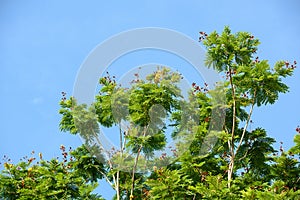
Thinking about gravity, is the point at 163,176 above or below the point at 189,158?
below

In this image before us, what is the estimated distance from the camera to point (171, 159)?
14656 mm

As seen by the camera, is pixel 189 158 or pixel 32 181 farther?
pixel 32 181

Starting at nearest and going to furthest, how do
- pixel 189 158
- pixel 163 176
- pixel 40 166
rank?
pixel 163 176, pixel 189 158, pixel 40 166

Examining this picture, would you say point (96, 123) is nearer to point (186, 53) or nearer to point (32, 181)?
point (32, 181)

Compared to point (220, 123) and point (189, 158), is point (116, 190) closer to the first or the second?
point (189, 158)

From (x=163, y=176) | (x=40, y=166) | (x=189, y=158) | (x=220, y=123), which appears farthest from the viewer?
(x=40, y=166)

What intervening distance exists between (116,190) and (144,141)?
218 centimetres

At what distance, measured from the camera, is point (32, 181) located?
48.3 feet

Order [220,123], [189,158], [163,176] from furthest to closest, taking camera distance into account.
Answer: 1. [220,123]
2. [189,158]
3. [163,176]

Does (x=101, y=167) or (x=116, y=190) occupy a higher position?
(x=101, y=167)

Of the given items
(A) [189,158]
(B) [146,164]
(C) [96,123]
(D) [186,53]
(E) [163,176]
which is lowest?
(E) [163,176]

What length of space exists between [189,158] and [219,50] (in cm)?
393

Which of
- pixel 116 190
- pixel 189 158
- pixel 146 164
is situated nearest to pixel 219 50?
pixel 189 158

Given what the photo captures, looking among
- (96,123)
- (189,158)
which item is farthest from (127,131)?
(189,158)
